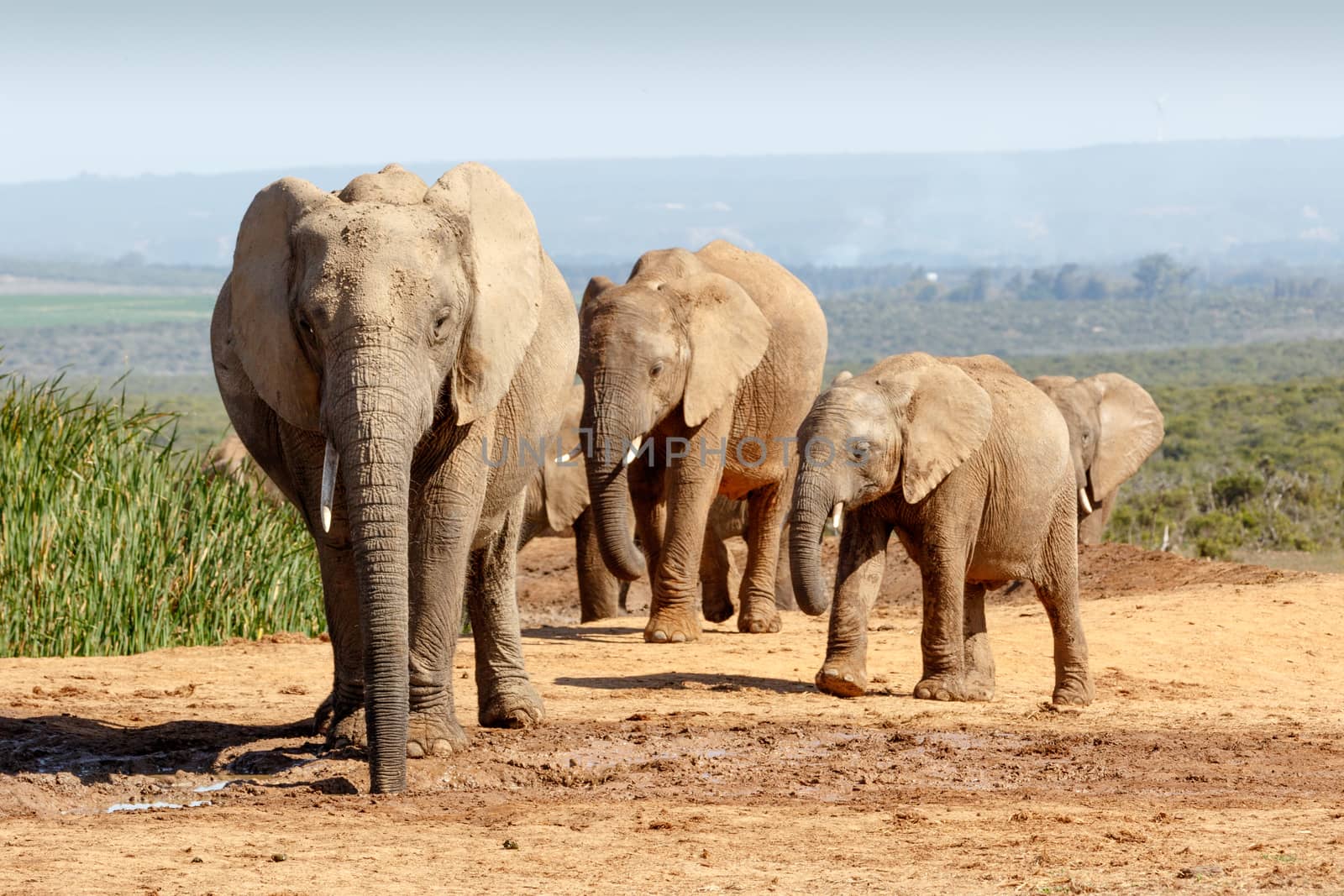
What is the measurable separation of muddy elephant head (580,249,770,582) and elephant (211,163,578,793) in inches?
139

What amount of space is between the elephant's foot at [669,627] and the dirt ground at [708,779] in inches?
7.1

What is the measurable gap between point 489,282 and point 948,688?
3739 mm

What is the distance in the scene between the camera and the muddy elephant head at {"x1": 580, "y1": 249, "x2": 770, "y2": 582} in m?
11.0

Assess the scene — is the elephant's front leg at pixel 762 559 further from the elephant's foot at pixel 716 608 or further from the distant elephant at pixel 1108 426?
the distant elephant at pixel 1108 426

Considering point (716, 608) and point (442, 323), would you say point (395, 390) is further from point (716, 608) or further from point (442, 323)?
point (716, 608)

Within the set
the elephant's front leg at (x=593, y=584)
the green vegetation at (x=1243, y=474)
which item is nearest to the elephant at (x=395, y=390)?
the elephant's front leg at (x=593, y=584)

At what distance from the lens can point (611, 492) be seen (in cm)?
1110

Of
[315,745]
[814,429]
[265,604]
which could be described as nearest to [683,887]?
[315,745]

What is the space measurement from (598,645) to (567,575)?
6148 millimetres

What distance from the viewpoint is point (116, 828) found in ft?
19.6

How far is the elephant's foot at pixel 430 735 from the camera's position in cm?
686

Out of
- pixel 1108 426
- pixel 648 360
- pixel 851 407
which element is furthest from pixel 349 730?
pixel 1108 426

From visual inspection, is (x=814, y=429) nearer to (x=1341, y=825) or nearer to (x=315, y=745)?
(x=315, y=745)

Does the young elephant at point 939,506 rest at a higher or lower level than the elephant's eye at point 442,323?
lower
